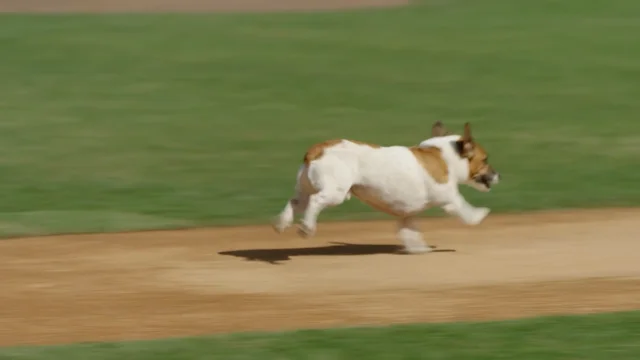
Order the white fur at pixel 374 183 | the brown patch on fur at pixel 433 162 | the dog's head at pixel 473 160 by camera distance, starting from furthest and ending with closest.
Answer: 1. the dog's head at pixel 473 160
2. the brown patch on fur at pixel 433 162
3. the white fur at pixel 374 183

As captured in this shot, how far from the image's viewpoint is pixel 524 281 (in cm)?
1030

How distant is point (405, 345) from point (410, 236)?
326 cm

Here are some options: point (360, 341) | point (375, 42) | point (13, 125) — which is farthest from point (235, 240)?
point (375, 42)

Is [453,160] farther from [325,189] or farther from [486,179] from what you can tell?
[325,189]

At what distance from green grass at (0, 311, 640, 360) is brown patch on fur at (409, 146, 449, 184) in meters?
2.41

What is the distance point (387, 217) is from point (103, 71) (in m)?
11.7

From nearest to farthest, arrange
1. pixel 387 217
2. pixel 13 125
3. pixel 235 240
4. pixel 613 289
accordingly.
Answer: pixel 613 289
pixel 235 240
pixel 387 217
pixel 13 125

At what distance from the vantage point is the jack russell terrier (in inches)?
415

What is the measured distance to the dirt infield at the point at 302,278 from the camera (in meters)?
9.16

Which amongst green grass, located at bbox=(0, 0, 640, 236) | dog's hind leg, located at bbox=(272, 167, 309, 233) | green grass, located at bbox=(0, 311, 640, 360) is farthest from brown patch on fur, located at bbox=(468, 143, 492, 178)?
green grass, located at bbox=(0, 0, 640, 236)

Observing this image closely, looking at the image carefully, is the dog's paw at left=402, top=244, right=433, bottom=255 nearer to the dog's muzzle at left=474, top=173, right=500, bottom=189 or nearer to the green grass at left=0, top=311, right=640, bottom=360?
the dog's muzzle at left=474, top=173, right=500, bottom=189

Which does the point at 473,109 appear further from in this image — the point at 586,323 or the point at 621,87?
the point at 586,323

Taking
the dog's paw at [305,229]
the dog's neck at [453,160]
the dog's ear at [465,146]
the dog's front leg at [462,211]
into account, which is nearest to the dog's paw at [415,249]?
the dog's front leg at [462,211]

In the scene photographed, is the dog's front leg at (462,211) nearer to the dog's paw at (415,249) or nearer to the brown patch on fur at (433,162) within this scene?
the brown patch on fur at (433,162)
